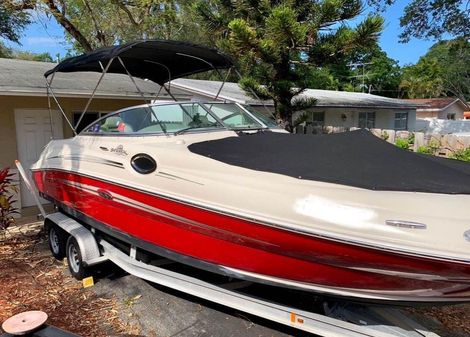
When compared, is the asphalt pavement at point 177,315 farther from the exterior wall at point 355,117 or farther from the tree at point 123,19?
the exterior wall at point 355,117

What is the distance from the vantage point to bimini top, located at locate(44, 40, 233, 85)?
464 centimetres

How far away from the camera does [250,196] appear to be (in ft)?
9.87

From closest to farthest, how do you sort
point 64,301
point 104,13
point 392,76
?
point 64,301 < point 104,13 < point 392,76

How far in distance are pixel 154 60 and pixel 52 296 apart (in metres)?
3.35

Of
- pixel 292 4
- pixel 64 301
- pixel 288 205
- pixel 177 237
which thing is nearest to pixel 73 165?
pixel 64 301

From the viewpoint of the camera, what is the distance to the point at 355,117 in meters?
20.7

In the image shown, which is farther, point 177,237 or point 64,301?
point 64,301

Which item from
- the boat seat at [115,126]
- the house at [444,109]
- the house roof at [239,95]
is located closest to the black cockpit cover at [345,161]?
the boat seat at [115,126]

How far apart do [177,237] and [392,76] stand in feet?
163

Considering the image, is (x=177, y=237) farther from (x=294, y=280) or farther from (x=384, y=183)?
(x=384, y=183)

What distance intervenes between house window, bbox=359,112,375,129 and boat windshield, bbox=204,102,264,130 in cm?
1744

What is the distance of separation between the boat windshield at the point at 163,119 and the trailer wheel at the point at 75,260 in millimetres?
1345

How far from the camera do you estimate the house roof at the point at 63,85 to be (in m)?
6.85

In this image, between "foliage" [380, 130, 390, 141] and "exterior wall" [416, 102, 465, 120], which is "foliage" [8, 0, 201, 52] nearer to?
"foliage" [380, 130, 390, 141]
